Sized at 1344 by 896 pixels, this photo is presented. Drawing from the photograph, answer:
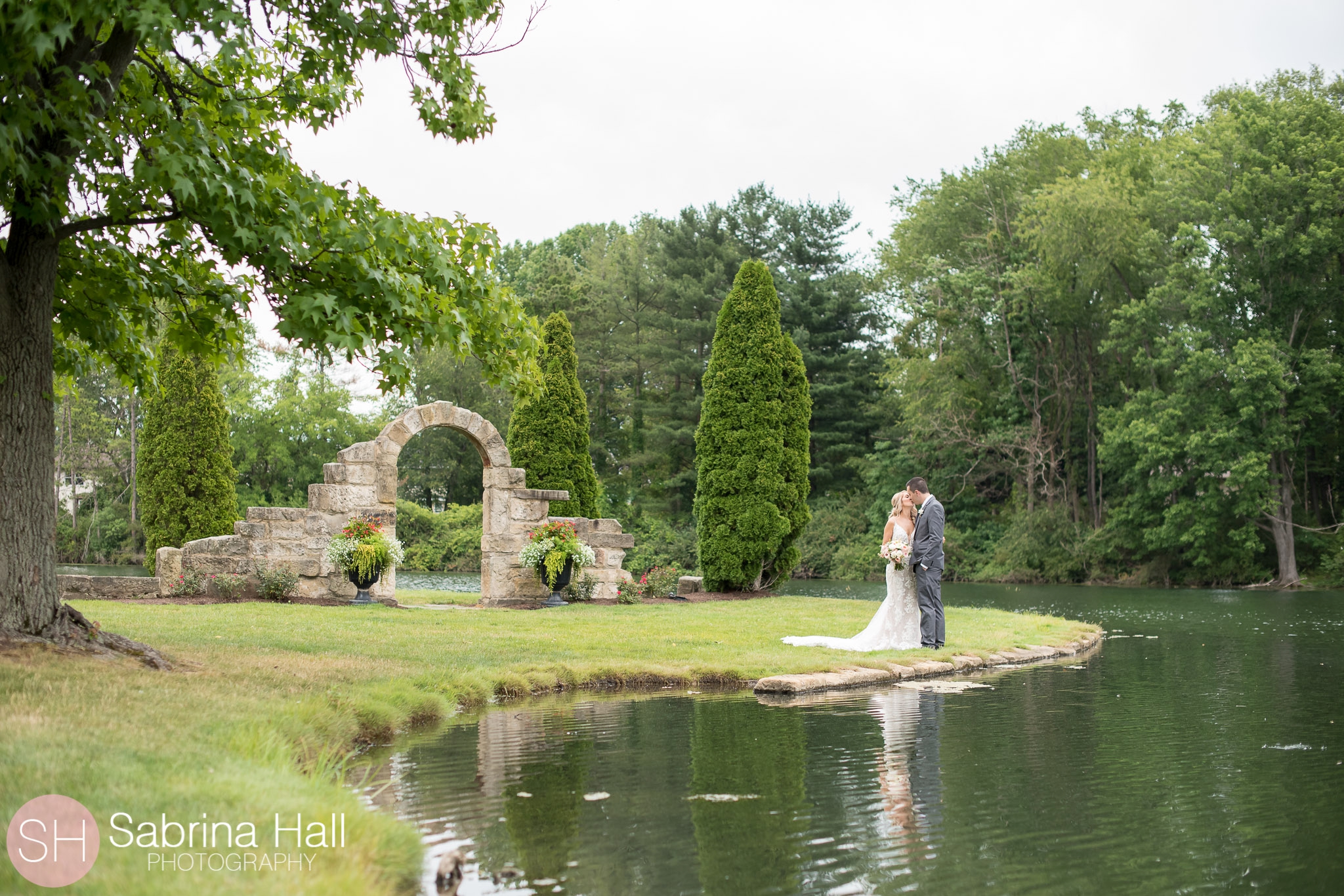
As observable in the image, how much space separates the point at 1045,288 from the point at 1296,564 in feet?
36.6

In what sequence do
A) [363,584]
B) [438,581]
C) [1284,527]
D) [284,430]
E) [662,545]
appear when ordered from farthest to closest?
[284,430] < [662,545] < [1284,527] < [438,581] < [363,584]

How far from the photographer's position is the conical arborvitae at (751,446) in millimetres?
20000

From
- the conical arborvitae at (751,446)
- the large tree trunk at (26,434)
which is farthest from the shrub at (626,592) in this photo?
the large tree trunk at (26,434)

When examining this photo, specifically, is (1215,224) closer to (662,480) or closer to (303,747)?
(662,480)

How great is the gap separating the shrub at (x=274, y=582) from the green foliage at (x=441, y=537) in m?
20.3

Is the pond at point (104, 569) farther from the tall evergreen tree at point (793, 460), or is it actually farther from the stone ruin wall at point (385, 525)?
A: the tall evergreen tree at point (793, 460)

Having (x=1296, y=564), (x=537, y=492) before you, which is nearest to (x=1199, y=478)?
(x=1296, y=564)

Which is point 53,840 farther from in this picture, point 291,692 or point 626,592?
point 626,592

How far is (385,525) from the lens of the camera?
1538 centimetres

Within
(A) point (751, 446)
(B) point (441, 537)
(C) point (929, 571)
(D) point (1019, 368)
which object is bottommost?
(C) point (929, 571)

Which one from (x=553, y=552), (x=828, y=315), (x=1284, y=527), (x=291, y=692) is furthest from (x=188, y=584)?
(x=828, y=315)

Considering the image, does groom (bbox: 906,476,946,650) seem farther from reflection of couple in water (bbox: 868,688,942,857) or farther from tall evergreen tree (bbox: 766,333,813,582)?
tall evergreen tree (bbox: 766,333,813,582)

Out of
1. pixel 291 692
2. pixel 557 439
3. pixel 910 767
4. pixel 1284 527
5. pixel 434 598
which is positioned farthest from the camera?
pixel 1284 527

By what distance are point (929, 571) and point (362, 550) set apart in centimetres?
789
